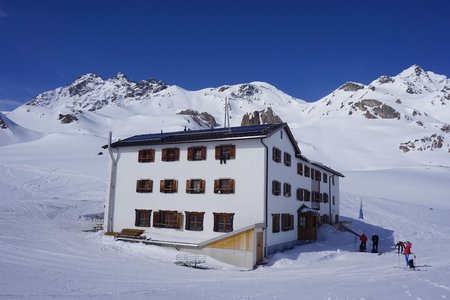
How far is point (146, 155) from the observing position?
113 ft

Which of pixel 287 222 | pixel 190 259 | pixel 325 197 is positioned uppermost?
pixel 325 197

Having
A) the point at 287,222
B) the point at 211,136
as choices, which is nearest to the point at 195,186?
the point at 211,136

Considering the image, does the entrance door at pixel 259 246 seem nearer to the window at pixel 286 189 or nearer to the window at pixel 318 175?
the window at pixel 286 189

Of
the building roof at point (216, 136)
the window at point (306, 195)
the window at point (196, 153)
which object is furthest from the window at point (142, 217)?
the window at point (306, 195)

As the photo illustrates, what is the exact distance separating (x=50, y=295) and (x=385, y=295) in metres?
13.0

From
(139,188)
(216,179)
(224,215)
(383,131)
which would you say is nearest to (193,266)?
(224,215)

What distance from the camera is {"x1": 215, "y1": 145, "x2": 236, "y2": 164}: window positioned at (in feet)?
99.0

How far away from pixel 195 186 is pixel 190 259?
21.6 feet

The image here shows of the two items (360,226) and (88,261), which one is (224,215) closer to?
(88,261)

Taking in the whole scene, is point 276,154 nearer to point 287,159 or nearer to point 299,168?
point 287,159

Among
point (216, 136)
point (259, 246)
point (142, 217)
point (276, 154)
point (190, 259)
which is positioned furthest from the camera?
point (142, 217)

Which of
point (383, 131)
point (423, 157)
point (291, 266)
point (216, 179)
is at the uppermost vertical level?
Answer: point (383, 131)

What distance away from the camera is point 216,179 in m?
30.5

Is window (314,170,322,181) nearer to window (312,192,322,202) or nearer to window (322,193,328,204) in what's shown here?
window (312,192,322,202)
